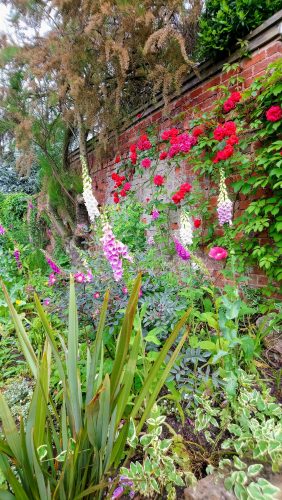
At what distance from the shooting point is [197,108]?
2736 millimetres

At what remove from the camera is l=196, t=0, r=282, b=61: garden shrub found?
2113 mm

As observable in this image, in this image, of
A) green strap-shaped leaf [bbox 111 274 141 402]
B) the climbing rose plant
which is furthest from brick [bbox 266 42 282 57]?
green strap-shaped leaf [bbox 111 274 141 402]

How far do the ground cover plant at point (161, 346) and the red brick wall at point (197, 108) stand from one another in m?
0.09

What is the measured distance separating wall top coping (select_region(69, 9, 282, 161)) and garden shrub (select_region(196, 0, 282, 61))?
0.07 meters

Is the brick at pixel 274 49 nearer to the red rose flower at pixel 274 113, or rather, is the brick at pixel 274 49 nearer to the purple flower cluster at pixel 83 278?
the red rose flower at pixel 274 113

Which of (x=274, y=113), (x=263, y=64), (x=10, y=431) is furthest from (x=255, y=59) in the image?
(x=10, y=431)

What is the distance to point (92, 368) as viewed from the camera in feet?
2.90

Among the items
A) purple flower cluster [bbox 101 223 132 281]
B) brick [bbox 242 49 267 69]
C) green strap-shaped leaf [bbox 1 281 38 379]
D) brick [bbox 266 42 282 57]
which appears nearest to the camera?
green strap-shaped leaf [bbox 1 281 38 379]

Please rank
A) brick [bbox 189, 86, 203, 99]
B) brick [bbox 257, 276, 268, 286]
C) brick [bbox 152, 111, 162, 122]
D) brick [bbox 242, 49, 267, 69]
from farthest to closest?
brick [bbox 152, 111, 162, 122] → brick [bbox 189, 86, 203, 99] → brick [bbox 257, 276, 268, 286] → brick [bbox 242, 49, 267, 69]

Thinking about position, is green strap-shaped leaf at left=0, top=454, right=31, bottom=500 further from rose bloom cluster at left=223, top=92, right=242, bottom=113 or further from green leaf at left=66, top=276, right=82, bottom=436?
rose bloom cluster at left=223, top=92, right=242, bottom=113

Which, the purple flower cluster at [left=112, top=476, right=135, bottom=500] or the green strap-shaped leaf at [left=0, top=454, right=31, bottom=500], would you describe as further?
the purple flower cluster at [left=112, top=476, right=135, bottom=500]

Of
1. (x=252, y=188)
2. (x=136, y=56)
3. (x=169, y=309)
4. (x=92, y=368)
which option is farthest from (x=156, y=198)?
(x=92, y=368)

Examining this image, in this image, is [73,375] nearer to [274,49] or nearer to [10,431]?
[10,431]

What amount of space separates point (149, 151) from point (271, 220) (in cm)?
174
